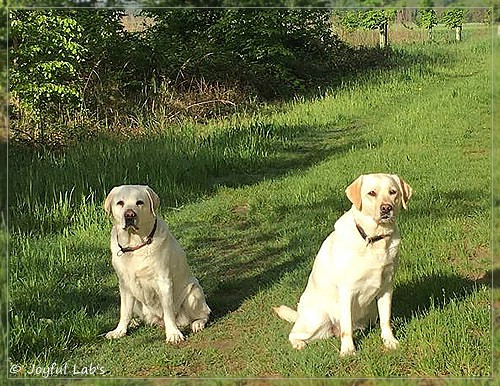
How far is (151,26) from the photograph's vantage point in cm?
331

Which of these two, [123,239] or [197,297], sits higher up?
[123,239]

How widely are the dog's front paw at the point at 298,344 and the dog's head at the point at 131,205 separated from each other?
0.70 metres

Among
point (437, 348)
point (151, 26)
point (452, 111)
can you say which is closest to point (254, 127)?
point (151, 26)

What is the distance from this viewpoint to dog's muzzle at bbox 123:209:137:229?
311 cm

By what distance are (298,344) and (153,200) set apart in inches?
29.8

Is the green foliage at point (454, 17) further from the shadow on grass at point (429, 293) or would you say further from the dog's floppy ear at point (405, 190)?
the shadow on grass at point (429, 293)

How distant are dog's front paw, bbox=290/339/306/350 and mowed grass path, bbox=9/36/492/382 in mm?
27

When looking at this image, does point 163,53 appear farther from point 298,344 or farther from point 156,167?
point 298,344

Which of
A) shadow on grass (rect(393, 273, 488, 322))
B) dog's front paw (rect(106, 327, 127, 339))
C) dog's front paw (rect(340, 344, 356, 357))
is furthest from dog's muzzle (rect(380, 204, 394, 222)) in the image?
dog's front paw (rect(106, 327, 127, 339))

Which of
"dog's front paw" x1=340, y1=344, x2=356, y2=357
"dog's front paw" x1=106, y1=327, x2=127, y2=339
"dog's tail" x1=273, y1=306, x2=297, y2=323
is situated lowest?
"dog's front paw" x1=340, y1=344, x2=356, y2=357

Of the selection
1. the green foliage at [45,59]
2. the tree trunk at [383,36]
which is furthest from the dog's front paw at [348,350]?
the green foliage at [45,59]

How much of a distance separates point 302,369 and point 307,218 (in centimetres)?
56

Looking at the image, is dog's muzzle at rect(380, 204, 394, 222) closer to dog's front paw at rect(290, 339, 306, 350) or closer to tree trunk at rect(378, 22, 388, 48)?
dog's front paw at rect(290, 339, 306, 350)

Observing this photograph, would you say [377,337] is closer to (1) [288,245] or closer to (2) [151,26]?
(1) [288,245]
